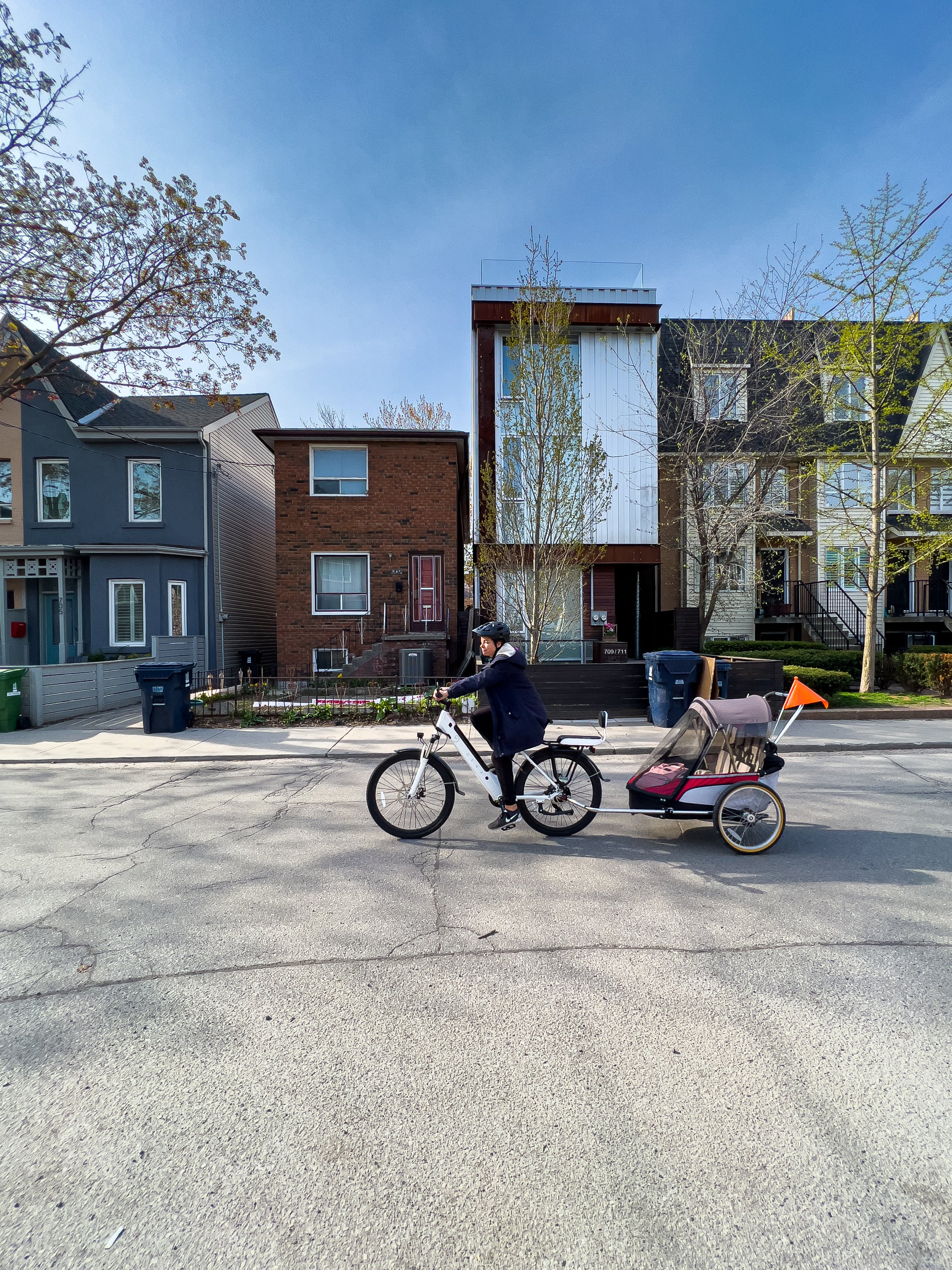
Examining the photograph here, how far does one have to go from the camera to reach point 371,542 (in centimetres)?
1705

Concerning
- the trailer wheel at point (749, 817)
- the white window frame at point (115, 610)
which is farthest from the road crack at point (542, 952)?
the white window frame at point (115, 610)

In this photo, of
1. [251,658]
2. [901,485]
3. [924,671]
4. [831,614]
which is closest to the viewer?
[924,671]

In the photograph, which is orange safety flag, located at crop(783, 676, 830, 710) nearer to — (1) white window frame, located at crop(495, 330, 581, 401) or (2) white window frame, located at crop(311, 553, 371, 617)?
(2) white window frame, located at crop(311, 553, 371, 617)

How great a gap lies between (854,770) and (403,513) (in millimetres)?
12481

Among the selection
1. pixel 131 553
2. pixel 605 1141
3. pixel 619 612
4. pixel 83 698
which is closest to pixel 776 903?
pixel 605 1141

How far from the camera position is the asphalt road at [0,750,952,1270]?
179 centimetres

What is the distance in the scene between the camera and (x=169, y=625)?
57.3 ft

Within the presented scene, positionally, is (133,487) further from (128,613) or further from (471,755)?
(471,755)

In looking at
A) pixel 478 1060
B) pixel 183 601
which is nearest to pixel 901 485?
pixel 183 601

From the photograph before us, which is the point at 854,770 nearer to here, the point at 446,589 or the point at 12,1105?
the point at 12,1105

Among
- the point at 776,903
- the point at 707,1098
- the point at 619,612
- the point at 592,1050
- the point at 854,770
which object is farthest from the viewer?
the point at 619,612

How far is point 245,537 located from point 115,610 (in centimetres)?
510

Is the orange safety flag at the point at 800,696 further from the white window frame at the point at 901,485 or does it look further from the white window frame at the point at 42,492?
the white window frame at the point at 42,492

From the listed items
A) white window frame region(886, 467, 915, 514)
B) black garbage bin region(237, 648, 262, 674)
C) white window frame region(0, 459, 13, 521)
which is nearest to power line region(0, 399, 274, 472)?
white window frame region(0, 459, 13, 521)
